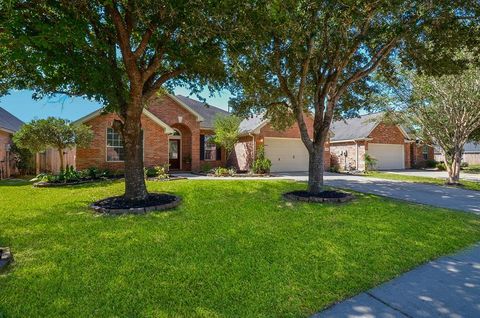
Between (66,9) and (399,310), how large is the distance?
7516 mm

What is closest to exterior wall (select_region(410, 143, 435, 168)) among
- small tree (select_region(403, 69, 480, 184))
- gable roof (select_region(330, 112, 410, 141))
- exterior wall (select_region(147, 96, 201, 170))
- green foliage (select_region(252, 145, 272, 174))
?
gable roof (select_region(330, 112, 410, 141))

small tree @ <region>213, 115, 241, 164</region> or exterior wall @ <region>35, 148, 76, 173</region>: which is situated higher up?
small tree @ <region>213, 115, 241, 164</region>

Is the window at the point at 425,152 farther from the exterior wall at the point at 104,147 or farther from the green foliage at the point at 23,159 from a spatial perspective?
the green foliage at the point at 23,159

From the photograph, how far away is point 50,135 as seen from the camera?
13.0 metres

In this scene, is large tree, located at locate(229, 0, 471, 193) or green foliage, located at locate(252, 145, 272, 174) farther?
green foliage, located at locate(252, 145, 272, 174)

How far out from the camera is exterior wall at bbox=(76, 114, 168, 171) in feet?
51.1

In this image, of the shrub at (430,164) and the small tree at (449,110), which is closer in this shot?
the small tree at (449,110)

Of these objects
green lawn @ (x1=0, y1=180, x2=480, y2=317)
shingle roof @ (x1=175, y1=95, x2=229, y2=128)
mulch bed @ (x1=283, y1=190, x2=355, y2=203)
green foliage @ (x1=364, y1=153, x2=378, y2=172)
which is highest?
shingle roof @ (x1=175, y1=95, x2=229, y2=128)

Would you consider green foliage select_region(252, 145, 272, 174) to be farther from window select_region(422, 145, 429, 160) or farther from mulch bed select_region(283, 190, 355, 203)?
window select_region(422, 145, 429, 160)

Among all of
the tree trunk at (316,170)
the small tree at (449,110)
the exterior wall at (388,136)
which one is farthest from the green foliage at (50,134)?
the exterior wall at (388,136)

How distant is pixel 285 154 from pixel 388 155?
11219mm

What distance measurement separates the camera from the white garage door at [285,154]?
66.9 ft

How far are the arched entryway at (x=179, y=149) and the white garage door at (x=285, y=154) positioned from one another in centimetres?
559

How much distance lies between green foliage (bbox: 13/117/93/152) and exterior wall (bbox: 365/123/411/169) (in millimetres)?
21007
